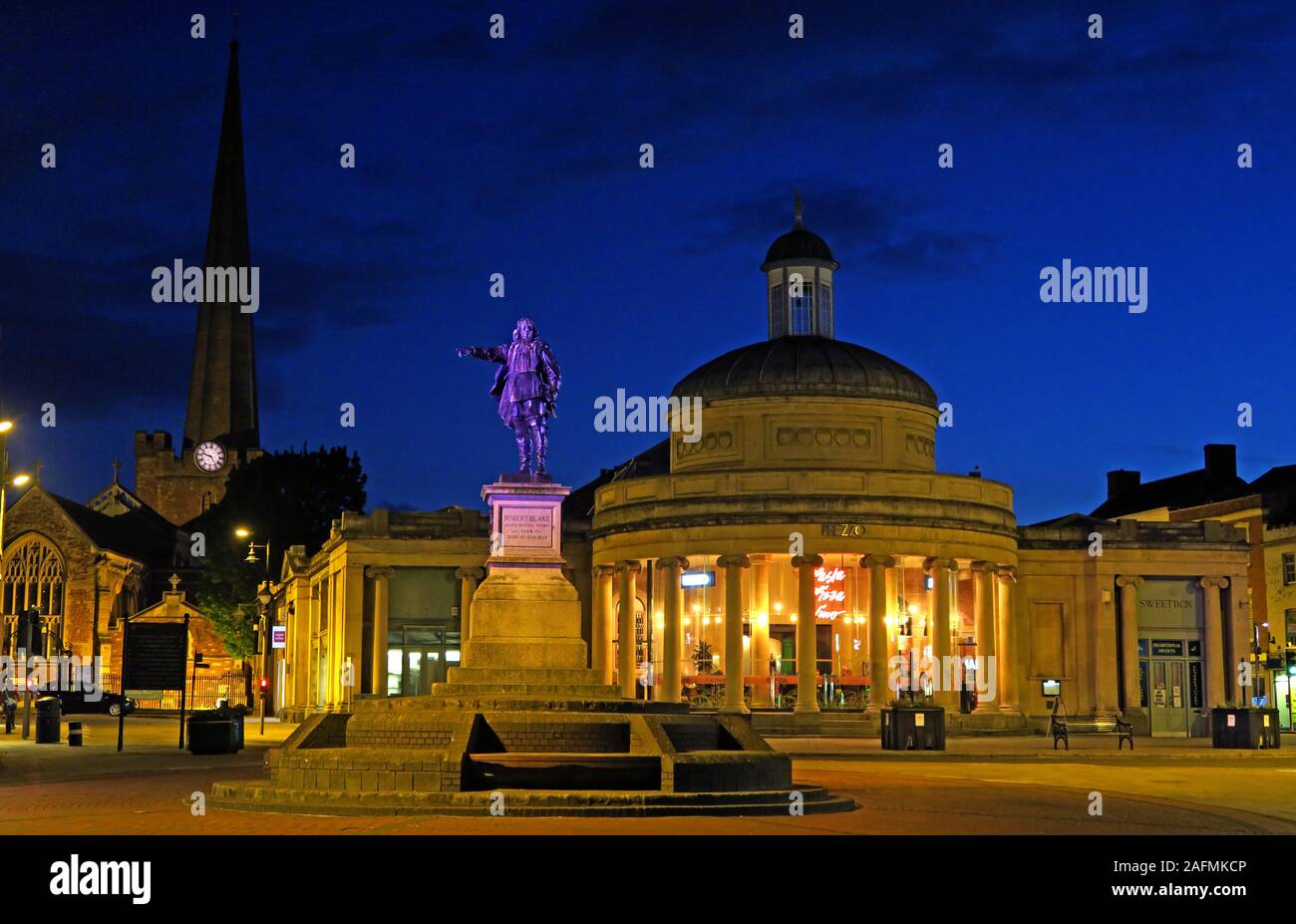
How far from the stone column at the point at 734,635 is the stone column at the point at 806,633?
7.01ft

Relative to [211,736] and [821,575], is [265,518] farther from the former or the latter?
[211,736]

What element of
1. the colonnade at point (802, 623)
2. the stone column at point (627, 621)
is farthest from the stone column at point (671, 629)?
the stone column at point (627, 621)

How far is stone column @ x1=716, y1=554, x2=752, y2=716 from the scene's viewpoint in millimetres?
62125

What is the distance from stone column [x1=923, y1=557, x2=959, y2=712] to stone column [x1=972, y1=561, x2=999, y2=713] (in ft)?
5.55

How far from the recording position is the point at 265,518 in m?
99.3

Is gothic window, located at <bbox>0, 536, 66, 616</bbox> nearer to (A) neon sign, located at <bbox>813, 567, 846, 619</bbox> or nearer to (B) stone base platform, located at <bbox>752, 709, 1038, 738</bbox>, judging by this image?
(A) neon sign, located at <bbox>813, 567, 846, 619</bbox>

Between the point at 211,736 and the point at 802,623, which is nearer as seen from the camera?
the point at 211,736

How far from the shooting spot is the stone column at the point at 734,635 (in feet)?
204

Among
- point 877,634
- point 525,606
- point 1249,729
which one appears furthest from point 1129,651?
point 525,606

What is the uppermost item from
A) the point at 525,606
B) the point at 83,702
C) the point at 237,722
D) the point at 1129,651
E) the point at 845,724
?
the point at 525,606

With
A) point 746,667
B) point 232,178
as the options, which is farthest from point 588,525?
point 232,178

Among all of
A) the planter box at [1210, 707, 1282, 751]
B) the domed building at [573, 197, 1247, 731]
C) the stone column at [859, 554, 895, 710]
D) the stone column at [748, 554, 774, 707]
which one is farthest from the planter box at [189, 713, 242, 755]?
the stone column at [748, 554, 774, 707]

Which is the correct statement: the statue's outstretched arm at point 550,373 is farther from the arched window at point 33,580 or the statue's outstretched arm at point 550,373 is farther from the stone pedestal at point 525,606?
the arched window at point 33,580

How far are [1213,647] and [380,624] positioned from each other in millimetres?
33414
